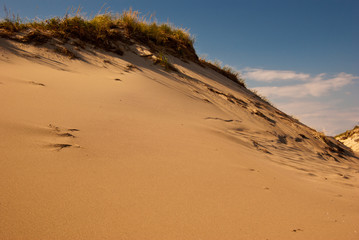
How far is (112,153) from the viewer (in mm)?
1826

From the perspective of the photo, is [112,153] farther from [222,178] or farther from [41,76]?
[41,76]

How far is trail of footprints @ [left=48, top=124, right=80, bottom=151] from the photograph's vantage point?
69.1 inches

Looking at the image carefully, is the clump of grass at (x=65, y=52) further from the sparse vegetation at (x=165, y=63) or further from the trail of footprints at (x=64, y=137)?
the trail of footprints at (x=64, y=137)

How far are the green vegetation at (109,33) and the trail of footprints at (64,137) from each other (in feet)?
10.1

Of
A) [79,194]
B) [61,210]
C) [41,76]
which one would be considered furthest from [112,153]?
[41,76]

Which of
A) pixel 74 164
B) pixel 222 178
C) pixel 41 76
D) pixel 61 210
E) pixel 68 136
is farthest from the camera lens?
pixel 41 76

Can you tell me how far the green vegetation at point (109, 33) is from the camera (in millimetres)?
4828

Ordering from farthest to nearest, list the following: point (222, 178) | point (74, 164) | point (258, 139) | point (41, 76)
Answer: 1. point (258, 139)
2. point (41, 76)
3. point (222, 178)
4. point (74, 164)

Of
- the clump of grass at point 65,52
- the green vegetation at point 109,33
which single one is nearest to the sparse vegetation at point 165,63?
the green vegetation at point 109,33

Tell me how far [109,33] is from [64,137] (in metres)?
4.71

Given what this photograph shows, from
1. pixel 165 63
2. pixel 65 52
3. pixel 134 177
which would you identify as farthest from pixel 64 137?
pixel 165 63

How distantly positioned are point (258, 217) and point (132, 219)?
2.23 feet

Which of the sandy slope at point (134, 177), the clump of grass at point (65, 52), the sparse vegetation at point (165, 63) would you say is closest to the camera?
the sandy slope at point (134, 177)

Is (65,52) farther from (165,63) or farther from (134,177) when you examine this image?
(134,177)
